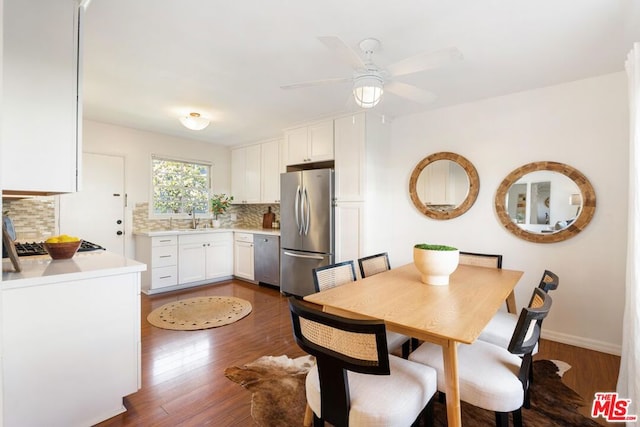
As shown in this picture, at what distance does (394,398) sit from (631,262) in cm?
173

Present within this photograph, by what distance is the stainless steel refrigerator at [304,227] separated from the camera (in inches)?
152

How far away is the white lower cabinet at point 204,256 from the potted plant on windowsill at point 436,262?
12.1 ft

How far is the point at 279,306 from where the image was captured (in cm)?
385

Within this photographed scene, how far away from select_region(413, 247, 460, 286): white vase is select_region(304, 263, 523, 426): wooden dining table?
0.06m

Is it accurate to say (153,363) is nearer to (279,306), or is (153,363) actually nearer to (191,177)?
(279,306)

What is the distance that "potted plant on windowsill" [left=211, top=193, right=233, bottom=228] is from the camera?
540 cm

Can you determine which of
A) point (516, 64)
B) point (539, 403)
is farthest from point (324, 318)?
point (516, 64)

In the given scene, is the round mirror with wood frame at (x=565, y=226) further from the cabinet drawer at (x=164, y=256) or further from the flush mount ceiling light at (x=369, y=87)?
the cabinet drawer at (x=164, y=256)

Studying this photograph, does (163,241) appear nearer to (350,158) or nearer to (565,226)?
(350,158)

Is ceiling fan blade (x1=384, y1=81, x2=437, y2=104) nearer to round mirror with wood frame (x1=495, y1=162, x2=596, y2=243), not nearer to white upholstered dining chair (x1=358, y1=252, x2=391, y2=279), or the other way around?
white upholstered dining chair (x1=358, y1=252, x2=391, y2=279)

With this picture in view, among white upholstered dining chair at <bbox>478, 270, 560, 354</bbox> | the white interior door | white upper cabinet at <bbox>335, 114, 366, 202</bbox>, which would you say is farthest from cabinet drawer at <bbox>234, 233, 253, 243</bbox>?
white upholstered dining chair at <bbox>478, 270, 560, 354</bbox>

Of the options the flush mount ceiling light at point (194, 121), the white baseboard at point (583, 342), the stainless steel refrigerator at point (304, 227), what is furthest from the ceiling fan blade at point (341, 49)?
the white baseboard at point (583, 342)

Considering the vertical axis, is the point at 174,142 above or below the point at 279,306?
above

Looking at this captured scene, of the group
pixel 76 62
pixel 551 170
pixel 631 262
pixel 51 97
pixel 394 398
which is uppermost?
pixel 76 62
